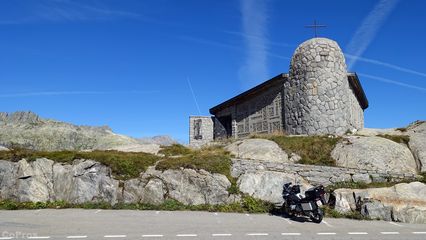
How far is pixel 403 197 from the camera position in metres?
15.8

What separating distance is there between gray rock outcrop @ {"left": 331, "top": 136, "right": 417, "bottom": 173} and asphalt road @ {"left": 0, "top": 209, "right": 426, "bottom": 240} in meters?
7.24

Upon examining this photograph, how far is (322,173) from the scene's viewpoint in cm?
1944

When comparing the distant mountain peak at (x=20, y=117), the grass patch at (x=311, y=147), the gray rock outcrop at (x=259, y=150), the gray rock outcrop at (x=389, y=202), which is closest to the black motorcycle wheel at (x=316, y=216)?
the gray rock outcrop at (x=389, y=202)

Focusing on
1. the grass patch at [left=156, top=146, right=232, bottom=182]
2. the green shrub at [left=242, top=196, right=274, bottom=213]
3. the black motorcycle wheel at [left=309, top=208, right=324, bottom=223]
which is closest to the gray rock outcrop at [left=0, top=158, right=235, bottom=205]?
the grass patch at [left=156, top=146, right=232, bottom=182]

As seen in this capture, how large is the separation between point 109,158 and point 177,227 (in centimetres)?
720

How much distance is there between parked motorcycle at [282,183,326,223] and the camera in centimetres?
1412

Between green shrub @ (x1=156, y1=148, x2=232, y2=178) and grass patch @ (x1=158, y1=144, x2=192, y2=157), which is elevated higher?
grass patch @ (x1=158, y1=144, x2=192, y2=157)

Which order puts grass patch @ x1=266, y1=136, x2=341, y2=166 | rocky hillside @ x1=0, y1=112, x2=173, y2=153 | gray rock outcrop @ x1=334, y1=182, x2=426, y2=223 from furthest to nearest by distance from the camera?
rocky hillside @ x1=0, y1=112, x2=173, y2=153
grass patch @ x1=266, y1=136, x2=341, y2=166
gray rock outcrop @ x1=334, y1=182, x2=426, y2=223

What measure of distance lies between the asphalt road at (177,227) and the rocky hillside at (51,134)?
2898 inches

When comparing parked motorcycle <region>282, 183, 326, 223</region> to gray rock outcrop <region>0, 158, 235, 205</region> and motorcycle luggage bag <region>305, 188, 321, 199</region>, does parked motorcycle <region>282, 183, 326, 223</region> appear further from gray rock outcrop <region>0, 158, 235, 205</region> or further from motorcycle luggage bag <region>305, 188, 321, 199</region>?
gray rock outcrop <region>0, 158, 235, 205</region>

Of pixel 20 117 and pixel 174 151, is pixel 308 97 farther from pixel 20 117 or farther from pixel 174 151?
pixel 20 117

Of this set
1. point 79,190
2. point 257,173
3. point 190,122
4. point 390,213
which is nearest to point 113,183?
point 79,190

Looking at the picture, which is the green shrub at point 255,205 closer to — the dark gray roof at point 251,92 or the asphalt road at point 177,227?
the asphalt road at point 177,227

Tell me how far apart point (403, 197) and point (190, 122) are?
102 feet
